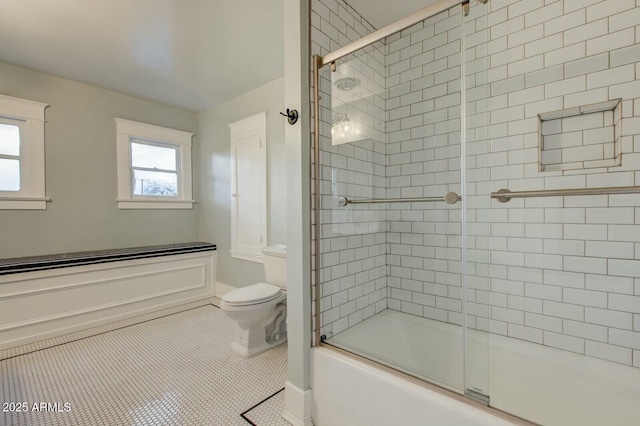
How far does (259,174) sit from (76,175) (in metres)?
1.85

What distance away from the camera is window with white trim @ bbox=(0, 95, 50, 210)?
253 centimetres

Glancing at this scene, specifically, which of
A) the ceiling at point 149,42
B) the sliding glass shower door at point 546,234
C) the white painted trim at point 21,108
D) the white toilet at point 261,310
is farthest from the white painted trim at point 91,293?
the sliding glass shower door at point 546,234

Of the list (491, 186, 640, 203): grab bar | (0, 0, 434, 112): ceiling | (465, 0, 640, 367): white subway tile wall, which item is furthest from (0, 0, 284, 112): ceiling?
(491, 186, 640, 203): grab bar

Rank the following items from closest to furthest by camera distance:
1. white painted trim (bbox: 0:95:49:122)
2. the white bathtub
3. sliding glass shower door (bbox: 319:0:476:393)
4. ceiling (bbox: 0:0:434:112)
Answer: the white bathtub < sliding glass shower door (bbox: 319:0:476:393) < ceiling (bbox: 0:0:434:112) < white painted trim (bbox: 0:95:49:122)

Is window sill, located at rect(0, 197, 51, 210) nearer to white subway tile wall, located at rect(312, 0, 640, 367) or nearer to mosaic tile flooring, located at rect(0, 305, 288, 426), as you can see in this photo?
mosaic tile flooring, located at rect(0, 305, 288, 426)

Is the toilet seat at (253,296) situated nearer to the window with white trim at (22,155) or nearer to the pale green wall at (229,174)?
the pale green wall at (229,174)

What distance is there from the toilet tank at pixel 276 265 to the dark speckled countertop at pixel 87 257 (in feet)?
4.51

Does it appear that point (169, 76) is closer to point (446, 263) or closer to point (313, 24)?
point (313, 24)

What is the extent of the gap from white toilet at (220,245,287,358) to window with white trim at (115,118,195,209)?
1.87 metres

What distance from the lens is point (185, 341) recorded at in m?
2.38

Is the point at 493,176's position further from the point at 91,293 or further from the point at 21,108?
the point at 21,108

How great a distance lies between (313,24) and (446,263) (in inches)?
66.5

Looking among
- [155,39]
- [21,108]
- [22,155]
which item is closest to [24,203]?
[22,155]

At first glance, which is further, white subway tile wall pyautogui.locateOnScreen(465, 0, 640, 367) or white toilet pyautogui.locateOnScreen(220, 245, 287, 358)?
white toilet pyautogui.locateOnScreen(220, 245, 287, 358)
